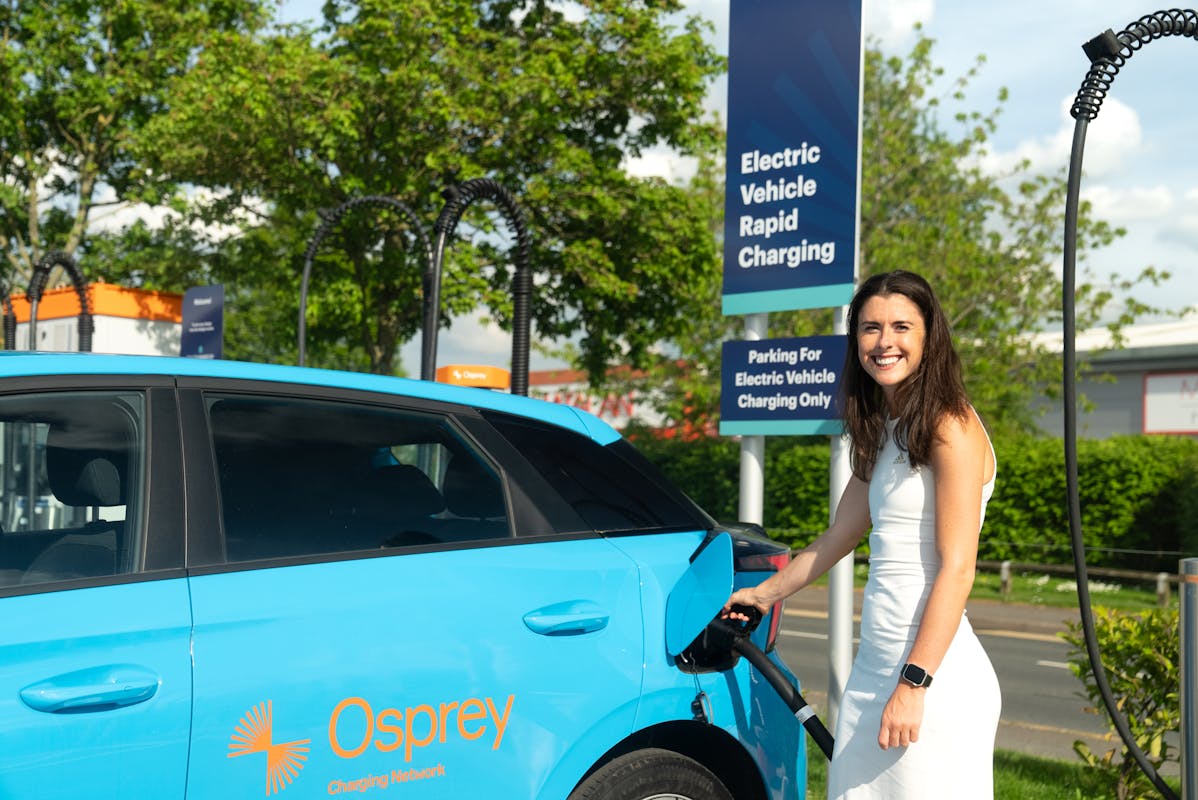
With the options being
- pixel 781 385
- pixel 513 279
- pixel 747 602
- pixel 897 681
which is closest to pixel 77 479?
pixel 747 602

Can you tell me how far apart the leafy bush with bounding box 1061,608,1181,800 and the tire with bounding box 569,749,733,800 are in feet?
8.83

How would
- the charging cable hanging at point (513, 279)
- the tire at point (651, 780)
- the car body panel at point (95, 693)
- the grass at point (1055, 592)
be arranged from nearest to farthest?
the car body panel at point (95, 693) → the tire at point (651, 780) → the charging cable hanging at point (513, 279) → the grass at point (1055, 592)

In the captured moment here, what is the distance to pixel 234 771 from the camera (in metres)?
2.37

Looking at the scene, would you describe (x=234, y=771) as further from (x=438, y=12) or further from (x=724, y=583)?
(x=438, y=12)

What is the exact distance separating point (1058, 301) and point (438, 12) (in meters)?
14.3

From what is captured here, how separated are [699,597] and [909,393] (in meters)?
0.76

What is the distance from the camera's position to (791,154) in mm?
5230

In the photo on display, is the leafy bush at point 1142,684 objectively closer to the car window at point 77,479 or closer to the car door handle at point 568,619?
the car door handle at point 568,619

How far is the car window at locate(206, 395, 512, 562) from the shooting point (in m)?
2.66

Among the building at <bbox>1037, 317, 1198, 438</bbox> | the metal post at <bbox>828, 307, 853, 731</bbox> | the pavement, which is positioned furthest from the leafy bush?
the building at <bbox>1037, 317, 1198, 438</bbox>

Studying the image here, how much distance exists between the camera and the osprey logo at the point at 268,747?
2.39 meters

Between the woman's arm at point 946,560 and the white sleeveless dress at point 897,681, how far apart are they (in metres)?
0.05

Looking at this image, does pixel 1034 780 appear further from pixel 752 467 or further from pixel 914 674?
pixel 914 674

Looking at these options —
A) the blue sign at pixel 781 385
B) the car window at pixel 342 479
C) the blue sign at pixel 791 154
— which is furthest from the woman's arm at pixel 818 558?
the blue sign at pixel 791 154
